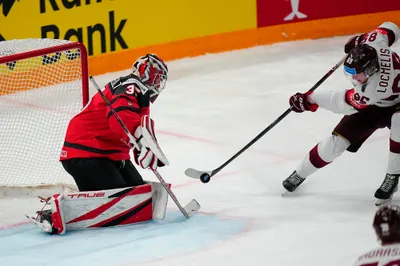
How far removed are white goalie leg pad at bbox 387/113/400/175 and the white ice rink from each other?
21 cm

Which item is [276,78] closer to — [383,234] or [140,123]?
[140,123]

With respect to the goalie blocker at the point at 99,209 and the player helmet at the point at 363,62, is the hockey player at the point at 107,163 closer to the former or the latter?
the goalie blocker at the point at 99,209

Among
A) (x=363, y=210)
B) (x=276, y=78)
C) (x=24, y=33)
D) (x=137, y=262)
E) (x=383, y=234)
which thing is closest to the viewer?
(x=383, y=234)

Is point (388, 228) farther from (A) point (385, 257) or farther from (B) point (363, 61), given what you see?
(B) point (363, 61)

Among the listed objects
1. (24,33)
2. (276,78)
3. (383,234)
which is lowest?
(276,78)

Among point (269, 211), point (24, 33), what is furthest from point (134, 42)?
point (269, 211)

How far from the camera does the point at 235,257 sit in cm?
400

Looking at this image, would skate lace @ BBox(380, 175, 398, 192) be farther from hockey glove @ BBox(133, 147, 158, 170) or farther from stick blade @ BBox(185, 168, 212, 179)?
hockey glove @ BBox(133, 147, 158, 170)

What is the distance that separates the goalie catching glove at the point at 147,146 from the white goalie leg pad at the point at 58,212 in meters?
0.39

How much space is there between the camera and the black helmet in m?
4.40

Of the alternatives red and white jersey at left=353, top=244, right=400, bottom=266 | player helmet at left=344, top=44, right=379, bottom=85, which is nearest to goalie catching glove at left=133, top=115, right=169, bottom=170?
player helmet at left=344, top=44, right=379, bottom=85

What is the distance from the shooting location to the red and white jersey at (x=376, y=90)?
445 centimetres

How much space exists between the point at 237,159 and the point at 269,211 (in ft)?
3.12

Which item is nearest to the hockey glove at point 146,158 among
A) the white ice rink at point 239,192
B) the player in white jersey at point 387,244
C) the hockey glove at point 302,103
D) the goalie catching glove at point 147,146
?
the goalie catching glove at point 147,146
